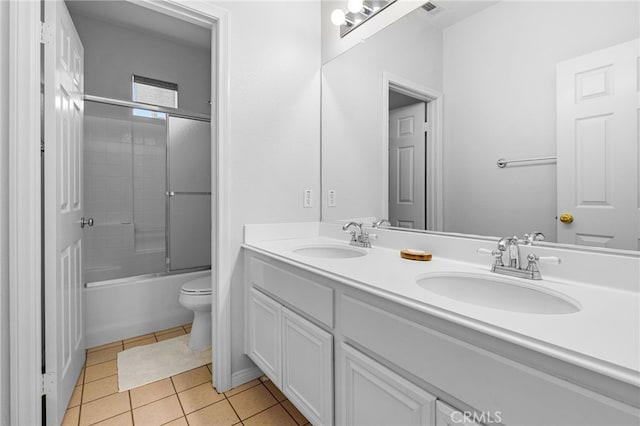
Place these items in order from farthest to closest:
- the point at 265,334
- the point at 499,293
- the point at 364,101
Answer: the point at 364,101
the point at 265,334
the point at 499,293

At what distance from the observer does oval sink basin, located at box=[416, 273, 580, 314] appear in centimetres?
85

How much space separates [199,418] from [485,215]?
1.56m

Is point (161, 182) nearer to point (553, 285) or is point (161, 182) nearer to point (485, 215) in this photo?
point (485, 215)

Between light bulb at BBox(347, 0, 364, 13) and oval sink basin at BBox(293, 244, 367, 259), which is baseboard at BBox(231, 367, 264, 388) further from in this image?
light bulb at BBox(347, 0, 364, 13)

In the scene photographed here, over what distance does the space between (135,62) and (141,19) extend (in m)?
0.34

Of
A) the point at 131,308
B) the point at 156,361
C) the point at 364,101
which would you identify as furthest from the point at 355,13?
the point at 131,308

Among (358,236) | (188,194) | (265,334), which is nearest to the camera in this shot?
(265,334)

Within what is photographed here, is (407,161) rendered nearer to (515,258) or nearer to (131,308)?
(515,258)

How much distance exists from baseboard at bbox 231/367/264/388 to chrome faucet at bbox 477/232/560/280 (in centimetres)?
139

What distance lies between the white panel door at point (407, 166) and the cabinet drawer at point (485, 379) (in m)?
0.72

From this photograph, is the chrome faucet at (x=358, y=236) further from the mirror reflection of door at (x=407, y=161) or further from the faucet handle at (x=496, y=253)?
the faucet handle at (x=496, y=253)

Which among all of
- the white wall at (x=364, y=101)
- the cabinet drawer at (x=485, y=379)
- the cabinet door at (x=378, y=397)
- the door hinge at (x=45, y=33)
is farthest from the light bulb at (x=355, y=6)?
the cabinet door at (x=378, y=397)

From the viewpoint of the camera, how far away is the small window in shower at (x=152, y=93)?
8.62 ft

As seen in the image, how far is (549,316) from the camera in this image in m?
0.65
